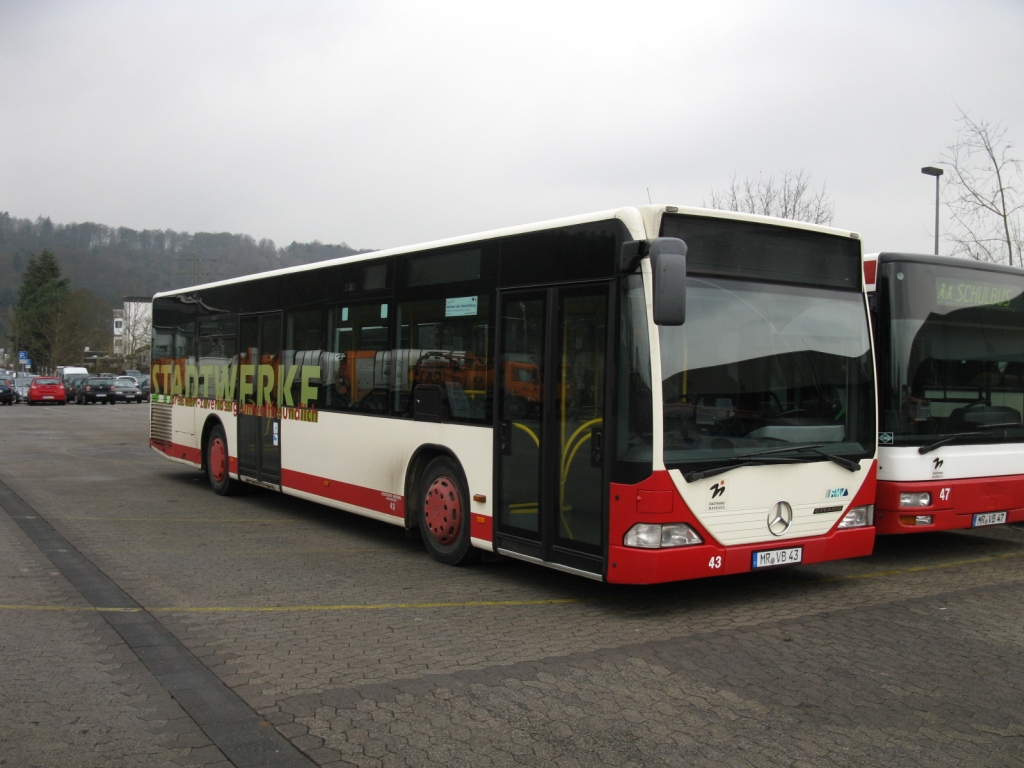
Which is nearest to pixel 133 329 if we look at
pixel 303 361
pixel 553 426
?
pixel 303 361

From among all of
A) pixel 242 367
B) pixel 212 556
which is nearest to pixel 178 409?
pixel 242 367

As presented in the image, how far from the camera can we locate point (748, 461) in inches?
270

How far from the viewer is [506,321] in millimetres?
7762

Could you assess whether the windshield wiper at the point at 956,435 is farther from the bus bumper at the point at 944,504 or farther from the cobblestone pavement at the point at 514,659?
the cobblestone pavement at the point at 514,659

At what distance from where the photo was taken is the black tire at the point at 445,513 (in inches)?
327

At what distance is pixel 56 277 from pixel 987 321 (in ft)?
355

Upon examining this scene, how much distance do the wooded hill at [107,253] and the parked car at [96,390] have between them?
20351 mm

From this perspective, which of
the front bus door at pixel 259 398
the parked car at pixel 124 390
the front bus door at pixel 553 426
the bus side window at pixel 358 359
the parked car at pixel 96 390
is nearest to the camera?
the front bus door at pixel 553 426

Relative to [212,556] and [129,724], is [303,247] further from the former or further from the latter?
[129,724]

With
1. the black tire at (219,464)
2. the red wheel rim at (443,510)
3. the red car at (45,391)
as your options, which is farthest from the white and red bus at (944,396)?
the red car at (45,391)

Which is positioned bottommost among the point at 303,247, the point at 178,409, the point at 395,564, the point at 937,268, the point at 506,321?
the point at 395,564

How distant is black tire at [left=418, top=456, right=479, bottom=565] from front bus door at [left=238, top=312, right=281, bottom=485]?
11.4 feet

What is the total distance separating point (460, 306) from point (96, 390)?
48.9 metres

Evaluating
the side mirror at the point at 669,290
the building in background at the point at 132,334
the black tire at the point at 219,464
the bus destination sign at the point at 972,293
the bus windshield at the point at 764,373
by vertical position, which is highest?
the building in background at the point at 132,334
